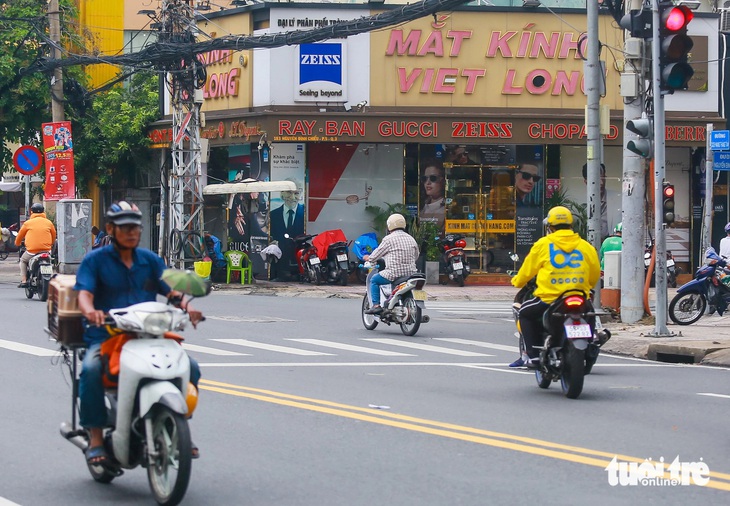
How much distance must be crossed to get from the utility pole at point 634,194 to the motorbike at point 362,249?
1031 centimetres

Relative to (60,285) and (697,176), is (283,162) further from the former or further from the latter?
(60,285)

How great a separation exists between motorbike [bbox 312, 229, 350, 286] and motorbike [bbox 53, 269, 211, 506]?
21.7m

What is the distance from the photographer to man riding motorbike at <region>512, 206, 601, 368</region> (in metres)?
11.3

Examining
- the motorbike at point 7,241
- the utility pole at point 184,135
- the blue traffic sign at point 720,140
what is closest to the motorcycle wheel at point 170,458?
the blue traffic sign at point 720,140

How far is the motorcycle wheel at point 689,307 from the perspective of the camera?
19672 millimetres

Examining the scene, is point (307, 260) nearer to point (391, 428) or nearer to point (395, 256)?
point (395, 256)

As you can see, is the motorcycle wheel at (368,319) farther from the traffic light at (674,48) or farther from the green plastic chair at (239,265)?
the green plastic chair at (239,265)

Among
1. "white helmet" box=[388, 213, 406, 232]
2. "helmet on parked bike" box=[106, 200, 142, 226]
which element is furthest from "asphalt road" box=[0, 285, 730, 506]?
"white helmet" box=[388, 213, 406, 232]

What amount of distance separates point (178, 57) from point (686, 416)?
18.6 meters

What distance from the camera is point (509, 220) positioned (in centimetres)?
3053

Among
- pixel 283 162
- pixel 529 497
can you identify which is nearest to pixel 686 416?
pixel 529 497

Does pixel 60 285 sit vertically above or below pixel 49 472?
above

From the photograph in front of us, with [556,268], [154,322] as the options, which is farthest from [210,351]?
[154,322]

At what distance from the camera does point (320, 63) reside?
2931 cm
